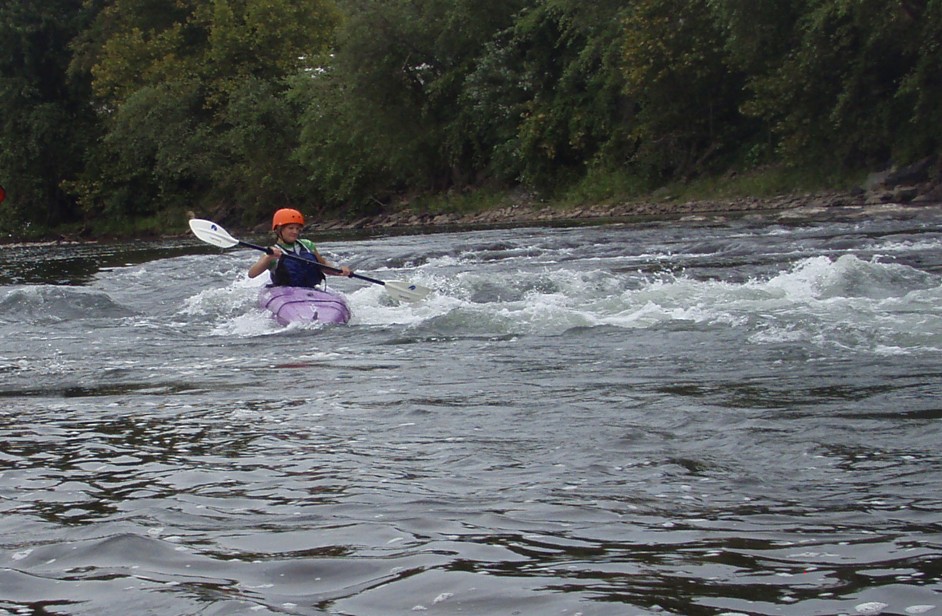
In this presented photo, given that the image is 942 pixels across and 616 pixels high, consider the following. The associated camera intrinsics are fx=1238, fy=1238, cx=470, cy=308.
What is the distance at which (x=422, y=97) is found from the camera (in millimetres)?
35875

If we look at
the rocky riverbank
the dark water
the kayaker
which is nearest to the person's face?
the kayaker

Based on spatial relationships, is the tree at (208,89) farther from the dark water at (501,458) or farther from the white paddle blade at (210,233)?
the dark water at (501,458)

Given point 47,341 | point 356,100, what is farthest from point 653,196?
point 47,341

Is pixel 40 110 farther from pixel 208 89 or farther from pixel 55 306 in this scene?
pixel 55 306

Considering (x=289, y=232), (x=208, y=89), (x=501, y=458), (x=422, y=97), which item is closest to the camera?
(x=501, y=458)

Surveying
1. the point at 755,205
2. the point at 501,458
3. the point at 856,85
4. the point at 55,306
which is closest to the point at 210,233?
the point at 55,306

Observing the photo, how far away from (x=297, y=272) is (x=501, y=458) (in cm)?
681

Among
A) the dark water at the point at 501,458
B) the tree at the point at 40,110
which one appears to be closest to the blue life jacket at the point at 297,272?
the dark water at the point at 501,458

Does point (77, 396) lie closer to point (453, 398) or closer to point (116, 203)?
point (453, 398)

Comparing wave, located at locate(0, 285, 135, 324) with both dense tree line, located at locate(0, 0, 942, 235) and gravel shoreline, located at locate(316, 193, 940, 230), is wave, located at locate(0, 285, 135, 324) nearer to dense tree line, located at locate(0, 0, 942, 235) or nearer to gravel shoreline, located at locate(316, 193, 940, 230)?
gravel shoreline, located at locate(316, 193, 940, 230)

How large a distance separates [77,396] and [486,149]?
2933 centimetres

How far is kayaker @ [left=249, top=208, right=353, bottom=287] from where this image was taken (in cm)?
1144

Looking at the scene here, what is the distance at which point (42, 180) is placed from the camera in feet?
157

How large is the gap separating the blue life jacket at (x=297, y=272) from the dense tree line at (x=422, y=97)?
15.2 m
